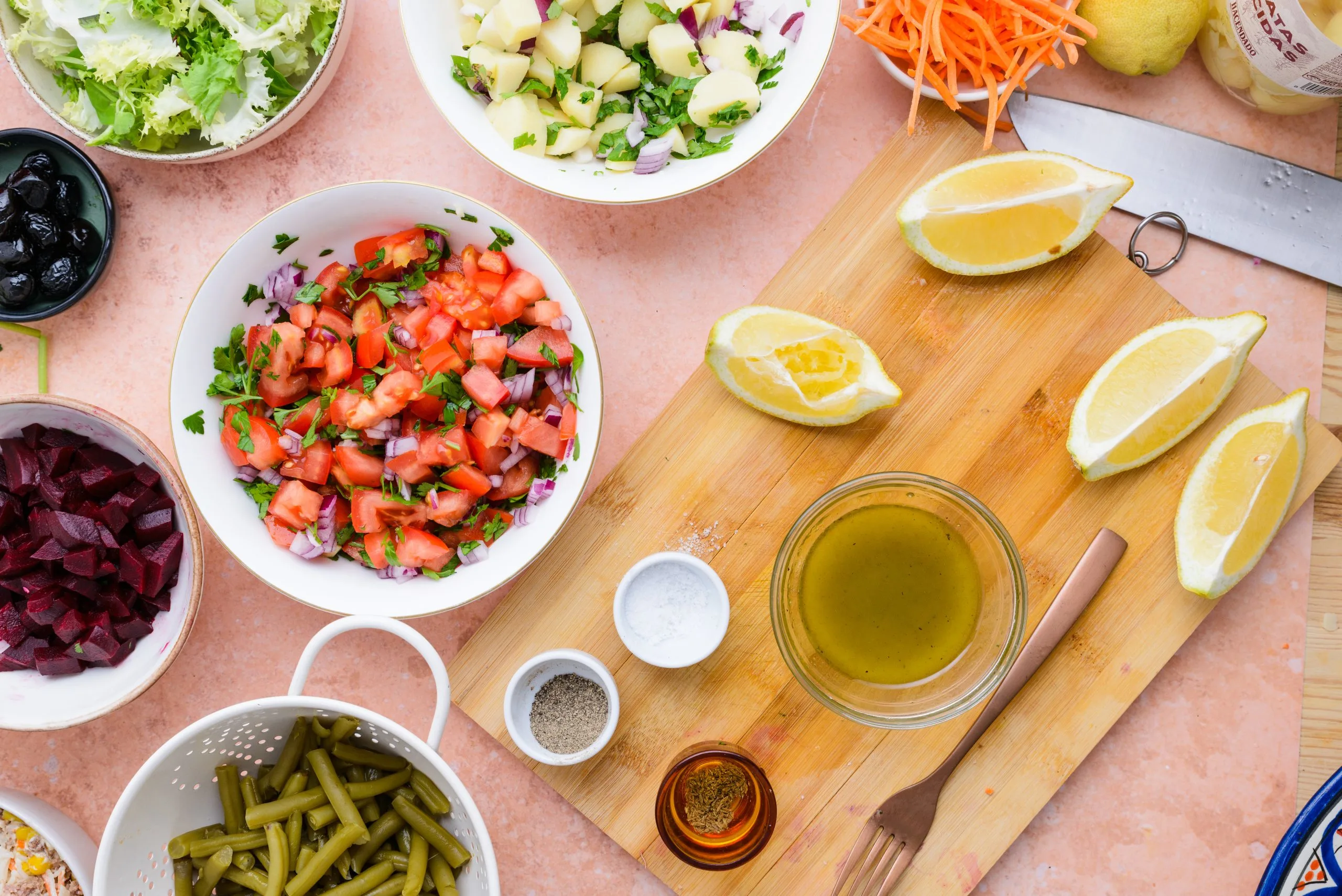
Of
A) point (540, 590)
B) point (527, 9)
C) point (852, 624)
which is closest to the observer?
point (527, 9)

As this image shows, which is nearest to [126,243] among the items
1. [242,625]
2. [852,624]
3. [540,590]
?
[242,625]

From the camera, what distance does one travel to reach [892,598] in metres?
1.83

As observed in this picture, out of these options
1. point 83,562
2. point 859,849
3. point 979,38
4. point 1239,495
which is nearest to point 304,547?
point 83,562

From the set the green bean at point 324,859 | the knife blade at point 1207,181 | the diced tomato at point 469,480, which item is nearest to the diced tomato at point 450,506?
the diced tomato at point 469,480

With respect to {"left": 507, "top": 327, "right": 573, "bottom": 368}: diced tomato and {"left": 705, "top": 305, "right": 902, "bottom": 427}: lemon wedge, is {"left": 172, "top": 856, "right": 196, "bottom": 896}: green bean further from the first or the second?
{"left": 705, "top": 305, "right": 902, "bottom": 427}: lemon wedge

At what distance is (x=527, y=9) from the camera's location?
172 centimetres

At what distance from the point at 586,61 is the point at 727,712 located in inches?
53.9

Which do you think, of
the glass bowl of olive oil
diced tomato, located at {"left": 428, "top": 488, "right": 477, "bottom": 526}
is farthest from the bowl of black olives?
the glass bowl of olive oil

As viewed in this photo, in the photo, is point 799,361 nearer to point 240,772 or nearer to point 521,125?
point 521,125

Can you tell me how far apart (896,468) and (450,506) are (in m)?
0.92

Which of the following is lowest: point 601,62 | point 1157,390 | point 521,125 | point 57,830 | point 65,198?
point 57,830

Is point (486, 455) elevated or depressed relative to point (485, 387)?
depressed

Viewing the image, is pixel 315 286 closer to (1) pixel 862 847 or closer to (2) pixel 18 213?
(2) pixel 18 213

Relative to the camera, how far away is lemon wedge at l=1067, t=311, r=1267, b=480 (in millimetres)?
1791
